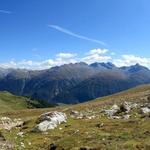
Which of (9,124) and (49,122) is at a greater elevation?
(49,122)

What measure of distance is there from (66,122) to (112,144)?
27.2m

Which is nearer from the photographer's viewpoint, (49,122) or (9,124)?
(49,122)

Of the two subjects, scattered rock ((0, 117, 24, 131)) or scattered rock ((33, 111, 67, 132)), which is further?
scattered rock ((0, 117, 24, 131))

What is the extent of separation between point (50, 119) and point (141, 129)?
58.2ft

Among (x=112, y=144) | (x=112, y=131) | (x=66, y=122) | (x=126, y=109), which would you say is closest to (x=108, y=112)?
(x=126, y=109)

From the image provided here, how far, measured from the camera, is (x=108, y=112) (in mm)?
72500

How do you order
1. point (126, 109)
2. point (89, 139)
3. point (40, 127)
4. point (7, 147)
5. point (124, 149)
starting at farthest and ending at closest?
point (126, 109) < point (40, 127) < point (89, 139) < point (7, 147) < point (124, 149)

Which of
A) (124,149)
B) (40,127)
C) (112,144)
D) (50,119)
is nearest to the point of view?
(124,149)

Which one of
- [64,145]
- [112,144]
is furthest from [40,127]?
[112,144]

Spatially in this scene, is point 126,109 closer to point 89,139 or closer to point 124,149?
point 89,139

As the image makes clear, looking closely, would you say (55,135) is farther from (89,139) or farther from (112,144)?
(112,144)

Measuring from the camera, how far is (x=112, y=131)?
47.2m

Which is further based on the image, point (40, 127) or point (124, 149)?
point (40, 127)

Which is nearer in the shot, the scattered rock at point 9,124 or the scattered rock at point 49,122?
the scattered rock at point 49,122
